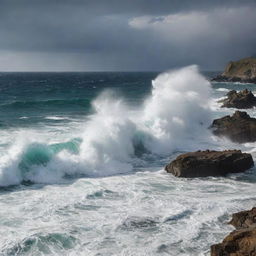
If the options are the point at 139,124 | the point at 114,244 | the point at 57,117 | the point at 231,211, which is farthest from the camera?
the point at 57,117

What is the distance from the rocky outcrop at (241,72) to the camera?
9731cm

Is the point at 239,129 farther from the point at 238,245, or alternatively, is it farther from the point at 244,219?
the point at 238,245

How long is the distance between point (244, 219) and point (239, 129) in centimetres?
1572

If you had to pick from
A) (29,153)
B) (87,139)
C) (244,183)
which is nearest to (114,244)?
(244,183)

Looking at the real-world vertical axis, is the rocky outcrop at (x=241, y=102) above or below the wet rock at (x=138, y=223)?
above

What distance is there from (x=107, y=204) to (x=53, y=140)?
10.0m

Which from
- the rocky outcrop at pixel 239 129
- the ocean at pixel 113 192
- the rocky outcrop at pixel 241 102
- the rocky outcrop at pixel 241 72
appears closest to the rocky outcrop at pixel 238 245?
the ocean at pixel 113 192

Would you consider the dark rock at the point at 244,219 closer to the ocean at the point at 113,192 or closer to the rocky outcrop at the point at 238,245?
the ocean at the point at 113,192

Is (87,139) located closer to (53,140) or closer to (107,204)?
(53,140)

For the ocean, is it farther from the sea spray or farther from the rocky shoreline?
the rocky shoreline

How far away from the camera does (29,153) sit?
67.0 feet

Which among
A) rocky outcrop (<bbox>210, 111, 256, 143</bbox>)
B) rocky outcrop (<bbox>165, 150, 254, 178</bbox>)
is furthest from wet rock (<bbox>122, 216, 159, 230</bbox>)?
rocky outcrop (<bbox>210, 111, 256, 143</bbox>)

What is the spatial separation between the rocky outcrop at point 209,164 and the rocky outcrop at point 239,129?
24.6 ft

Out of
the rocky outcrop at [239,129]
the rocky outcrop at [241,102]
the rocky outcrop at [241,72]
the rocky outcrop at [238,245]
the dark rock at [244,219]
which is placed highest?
the rocky outcrop at [241,72]
